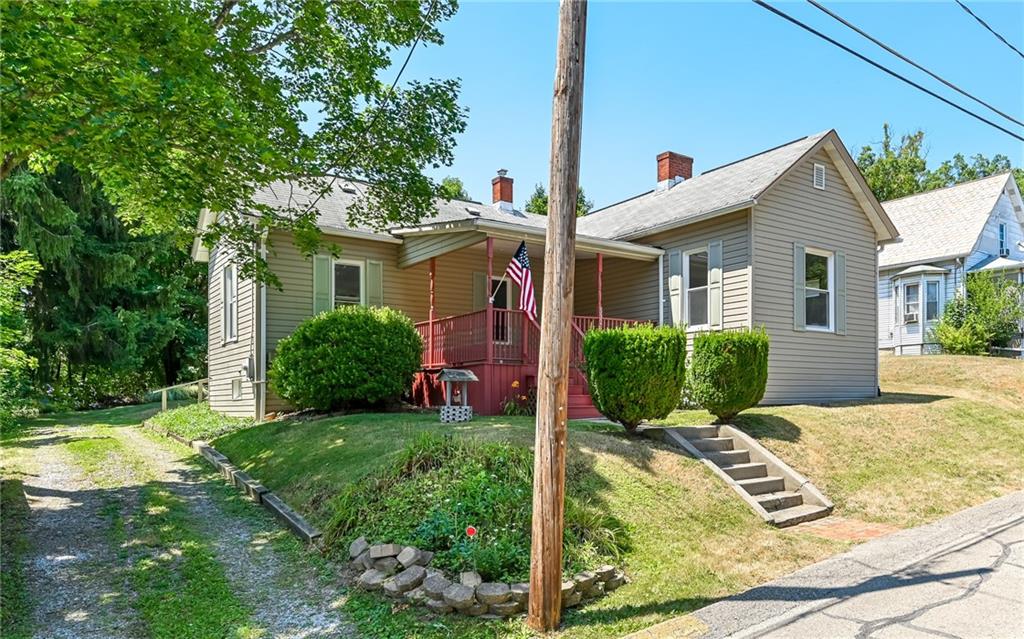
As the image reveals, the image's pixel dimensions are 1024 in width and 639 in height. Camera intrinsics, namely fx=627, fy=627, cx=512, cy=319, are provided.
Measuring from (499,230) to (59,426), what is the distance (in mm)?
→ 13144

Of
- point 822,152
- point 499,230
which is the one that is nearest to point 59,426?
point 499,230

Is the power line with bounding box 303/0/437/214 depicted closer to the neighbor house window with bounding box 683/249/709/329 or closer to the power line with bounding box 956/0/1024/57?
the neighbor house window with bounding box 683/249/709/329

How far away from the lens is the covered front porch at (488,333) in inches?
451

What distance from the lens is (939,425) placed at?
11367mm

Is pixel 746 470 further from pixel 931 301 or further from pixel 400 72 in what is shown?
pixel 931 301

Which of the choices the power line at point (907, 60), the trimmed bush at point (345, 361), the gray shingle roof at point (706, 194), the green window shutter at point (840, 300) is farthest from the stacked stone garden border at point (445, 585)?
the green window shutter at point (840, 300)

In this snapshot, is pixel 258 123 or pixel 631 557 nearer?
pixel 631 557

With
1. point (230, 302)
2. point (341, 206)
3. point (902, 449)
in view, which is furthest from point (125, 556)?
point (902, 449)

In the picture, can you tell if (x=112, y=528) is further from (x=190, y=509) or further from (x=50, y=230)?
(x=50, y=230)

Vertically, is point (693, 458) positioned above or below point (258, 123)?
below

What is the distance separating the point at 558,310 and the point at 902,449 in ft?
26.9

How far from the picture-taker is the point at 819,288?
13.9 meters

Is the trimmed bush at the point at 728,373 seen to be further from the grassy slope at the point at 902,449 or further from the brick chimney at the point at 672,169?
the brick chimney at the point at 672,169

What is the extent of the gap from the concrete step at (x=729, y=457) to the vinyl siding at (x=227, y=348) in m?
9.29
